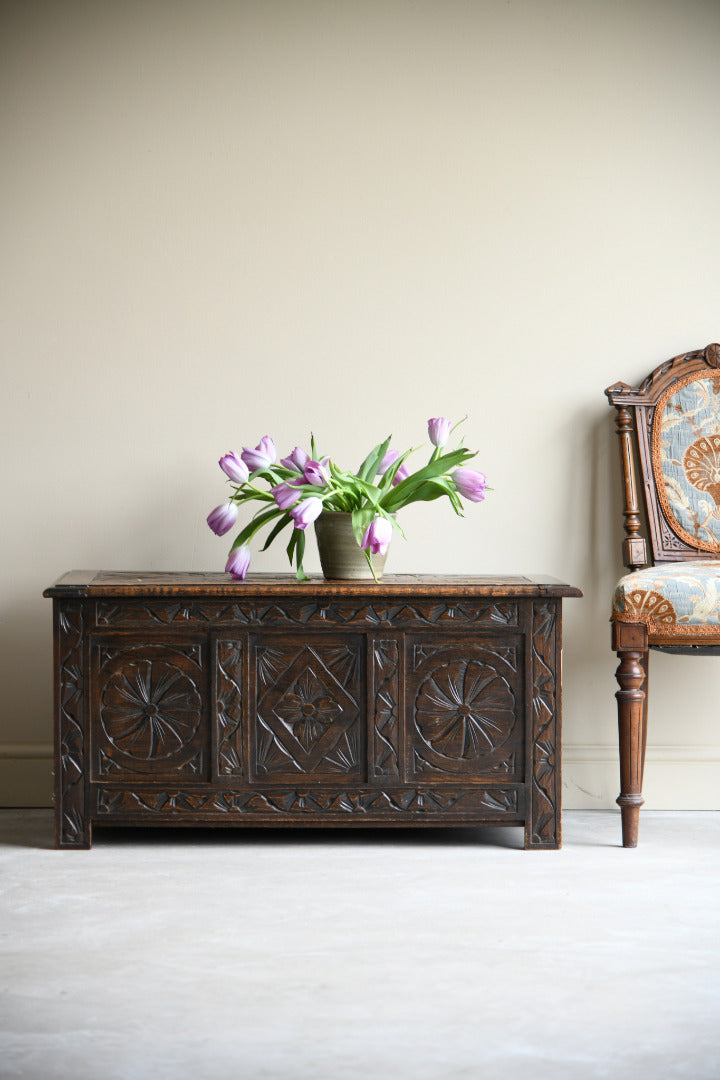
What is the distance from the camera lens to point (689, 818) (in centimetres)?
256

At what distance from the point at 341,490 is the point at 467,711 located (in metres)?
0.56

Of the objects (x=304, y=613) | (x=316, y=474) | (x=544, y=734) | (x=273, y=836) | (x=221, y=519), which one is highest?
(x=316, y=474)

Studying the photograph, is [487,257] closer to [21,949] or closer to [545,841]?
[545,841]

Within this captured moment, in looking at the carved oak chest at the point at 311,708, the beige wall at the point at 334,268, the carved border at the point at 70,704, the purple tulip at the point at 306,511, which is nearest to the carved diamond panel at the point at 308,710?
the carved oak chest at the point at 311,708

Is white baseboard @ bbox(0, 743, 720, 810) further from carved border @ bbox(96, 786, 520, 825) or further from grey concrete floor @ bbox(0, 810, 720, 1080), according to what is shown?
carved border @ bbox(96, 786, 520, 825)

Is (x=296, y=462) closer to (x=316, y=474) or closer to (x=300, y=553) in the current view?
(x=316, y=474)

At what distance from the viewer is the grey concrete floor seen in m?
1.31

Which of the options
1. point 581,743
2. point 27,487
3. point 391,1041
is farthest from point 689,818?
point 27,487

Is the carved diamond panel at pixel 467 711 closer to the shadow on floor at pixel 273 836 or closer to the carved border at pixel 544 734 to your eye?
the carved border at pixel 544 734

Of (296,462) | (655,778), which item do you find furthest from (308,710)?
(655,778)

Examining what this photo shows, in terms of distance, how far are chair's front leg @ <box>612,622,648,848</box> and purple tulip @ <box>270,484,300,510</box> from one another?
0.76m

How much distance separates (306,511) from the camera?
222 centimetres

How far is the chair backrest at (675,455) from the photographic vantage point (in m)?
2.58

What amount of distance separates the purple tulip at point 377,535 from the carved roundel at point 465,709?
0.30 metres
